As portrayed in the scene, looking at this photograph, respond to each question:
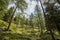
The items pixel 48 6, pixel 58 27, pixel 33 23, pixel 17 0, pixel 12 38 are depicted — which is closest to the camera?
pixel 58 27

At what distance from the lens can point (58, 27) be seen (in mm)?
16953

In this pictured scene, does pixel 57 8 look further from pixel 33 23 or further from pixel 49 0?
pixel 33 23

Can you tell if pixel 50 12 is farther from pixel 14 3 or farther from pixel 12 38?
pixel 14 3

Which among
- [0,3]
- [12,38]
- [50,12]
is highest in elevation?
[0,3]

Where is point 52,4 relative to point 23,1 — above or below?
below

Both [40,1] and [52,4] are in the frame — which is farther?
[40,1]

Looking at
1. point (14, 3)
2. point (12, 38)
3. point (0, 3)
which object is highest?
point (14, 3)

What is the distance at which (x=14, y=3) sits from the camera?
2958cm

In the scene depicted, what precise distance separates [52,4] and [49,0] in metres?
0.89

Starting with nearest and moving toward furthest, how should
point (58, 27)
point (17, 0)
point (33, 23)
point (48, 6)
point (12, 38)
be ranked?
point (58, 27)
point (48, 6)
point (12, 38)
point (17, 0)
point (33, 23)

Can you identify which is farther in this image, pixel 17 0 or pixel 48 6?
pixel 17 0

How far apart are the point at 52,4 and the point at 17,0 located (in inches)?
505

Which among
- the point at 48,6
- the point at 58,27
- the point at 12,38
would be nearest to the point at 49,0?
the point at 48,6

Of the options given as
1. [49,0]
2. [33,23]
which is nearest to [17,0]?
[49,0]
